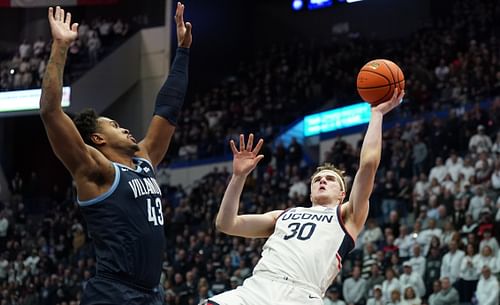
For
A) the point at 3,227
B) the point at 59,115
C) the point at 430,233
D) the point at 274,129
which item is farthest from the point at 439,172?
→ the point at 59,115

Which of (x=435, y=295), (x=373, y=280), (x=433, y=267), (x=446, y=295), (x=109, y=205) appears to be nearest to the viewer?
(x=109, y=205)

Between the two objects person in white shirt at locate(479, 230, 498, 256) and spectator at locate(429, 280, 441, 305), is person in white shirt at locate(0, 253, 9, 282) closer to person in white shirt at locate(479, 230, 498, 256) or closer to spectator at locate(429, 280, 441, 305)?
spectator at locate(429, 280, 441, 305)

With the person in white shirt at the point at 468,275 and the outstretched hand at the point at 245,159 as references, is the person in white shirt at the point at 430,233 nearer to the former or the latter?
the person in white shirt at the point at 468,275

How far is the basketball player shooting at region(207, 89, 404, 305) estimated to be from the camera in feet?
20.0

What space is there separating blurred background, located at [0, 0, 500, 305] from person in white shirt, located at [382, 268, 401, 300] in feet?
0.10

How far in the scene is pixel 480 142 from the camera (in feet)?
57.9

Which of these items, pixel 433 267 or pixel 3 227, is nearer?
pixel 433 267

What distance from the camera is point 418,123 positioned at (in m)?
19.7

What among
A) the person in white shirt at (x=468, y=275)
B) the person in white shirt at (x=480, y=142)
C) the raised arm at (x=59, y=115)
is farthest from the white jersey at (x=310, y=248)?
the person in white shirt at (x=480, y=142)

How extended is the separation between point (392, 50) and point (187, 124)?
22.0 ft

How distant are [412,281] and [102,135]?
9790mm

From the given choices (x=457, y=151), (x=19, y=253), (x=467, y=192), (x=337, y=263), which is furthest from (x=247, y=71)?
(x=337, y=263)

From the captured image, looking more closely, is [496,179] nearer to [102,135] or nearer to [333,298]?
[333,298]

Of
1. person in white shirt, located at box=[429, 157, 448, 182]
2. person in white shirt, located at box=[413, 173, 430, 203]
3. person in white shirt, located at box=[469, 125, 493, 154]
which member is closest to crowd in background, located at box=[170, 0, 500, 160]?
person in white shirt, located at box=[469, 125, 493, 154]
